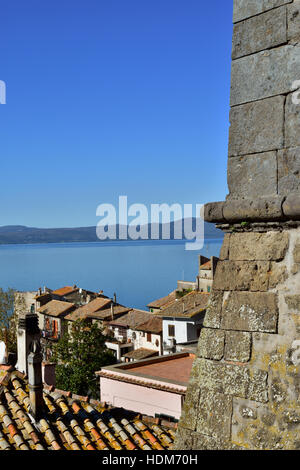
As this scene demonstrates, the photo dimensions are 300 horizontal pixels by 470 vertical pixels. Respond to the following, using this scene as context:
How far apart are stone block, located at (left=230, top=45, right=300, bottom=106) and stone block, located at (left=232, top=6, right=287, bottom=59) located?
47 millimetres

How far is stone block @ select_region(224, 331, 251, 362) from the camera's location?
2.81m

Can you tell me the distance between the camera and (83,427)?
27.2 ft

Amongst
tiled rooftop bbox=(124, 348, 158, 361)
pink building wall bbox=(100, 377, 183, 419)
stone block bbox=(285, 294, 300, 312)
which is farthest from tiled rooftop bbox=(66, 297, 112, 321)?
stone block bbox=(285, 294, 300, 312)

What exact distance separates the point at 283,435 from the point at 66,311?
1843 inches

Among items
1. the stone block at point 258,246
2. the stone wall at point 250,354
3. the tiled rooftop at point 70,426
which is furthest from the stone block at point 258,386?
the tiled rooftop at point 70,426

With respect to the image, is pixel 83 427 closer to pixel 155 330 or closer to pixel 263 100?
pixel 263 100

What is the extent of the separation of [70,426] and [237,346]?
6.23 metres

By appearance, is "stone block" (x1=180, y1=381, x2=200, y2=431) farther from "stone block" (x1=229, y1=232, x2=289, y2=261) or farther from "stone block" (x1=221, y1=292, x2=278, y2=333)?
"stone block" (x1=229, y1=232, x2=289, y2=261)

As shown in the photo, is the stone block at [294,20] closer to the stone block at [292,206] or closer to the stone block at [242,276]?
the stone block at [292,206]

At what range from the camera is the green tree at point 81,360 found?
26.7 metres

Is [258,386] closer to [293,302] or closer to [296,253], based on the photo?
[293,302]

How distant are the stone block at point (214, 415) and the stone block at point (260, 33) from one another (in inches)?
82.2
